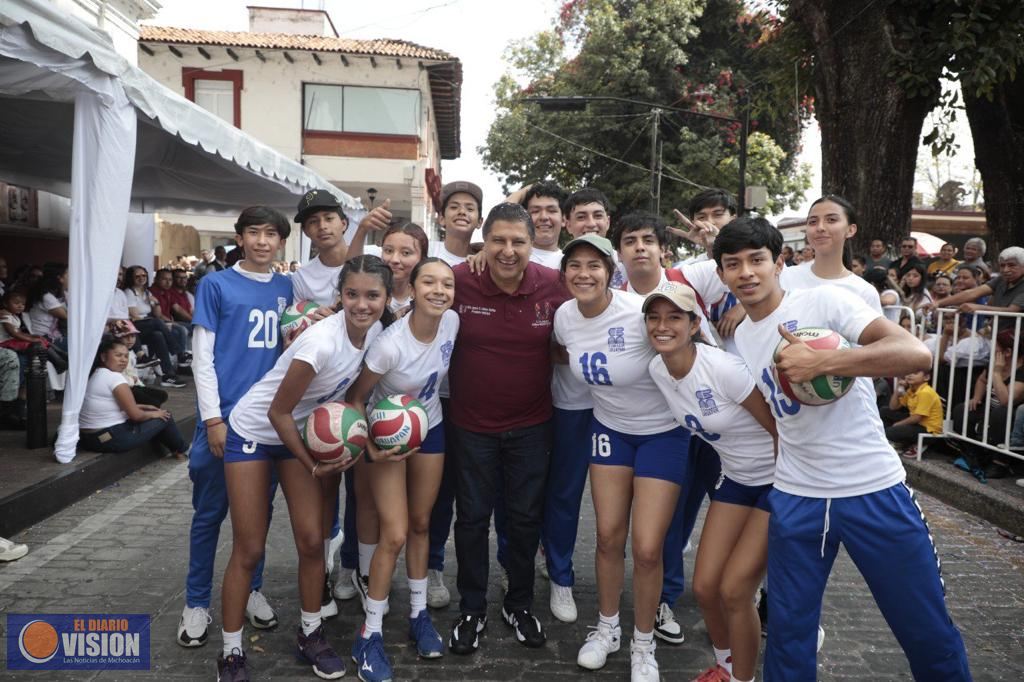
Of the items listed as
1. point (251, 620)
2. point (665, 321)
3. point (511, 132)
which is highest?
point (511, 132)

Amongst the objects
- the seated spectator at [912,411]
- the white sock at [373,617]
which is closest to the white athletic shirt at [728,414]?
the white sock at [373,617]

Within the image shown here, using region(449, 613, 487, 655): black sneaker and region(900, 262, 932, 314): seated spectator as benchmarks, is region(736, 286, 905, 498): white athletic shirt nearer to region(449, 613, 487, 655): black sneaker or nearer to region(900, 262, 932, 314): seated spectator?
region(449, 613, 487, 655): black sneaker

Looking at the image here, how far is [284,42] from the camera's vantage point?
2423cm

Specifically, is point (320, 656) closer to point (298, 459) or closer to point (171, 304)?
point (298, 459)

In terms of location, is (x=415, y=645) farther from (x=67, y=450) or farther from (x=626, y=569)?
(x=67, y=450)

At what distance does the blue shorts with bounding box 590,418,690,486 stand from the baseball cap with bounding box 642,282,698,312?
68 cm

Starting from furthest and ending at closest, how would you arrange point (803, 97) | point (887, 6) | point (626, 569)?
point (803, 97) < point (887, 6) < point (626, 569)

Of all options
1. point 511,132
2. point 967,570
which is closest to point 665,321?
point 967,570

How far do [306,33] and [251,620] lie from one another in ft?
96.1

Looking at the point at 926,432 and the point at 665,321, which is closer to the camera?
the point at 665,321

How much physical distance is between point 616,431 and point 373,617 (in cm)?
147

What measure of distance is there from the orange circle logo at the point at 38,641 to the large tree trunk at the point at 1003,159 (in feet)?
39.6

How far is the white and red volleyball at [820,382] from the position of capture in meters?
2.56

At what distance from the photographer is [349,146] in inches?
983
